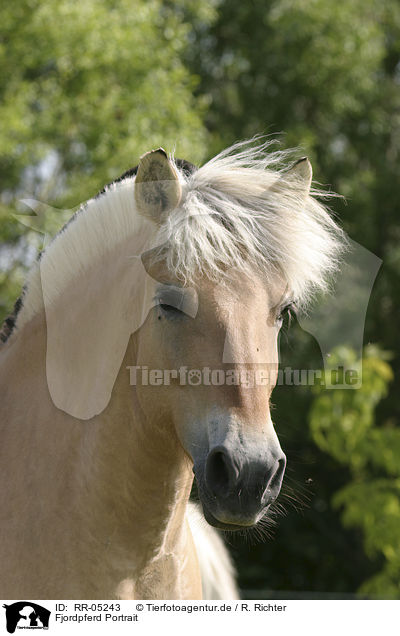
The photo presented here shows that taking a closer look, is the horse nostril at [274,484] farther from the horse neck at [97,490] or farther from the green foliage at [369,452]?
the green foliage at [369,452]

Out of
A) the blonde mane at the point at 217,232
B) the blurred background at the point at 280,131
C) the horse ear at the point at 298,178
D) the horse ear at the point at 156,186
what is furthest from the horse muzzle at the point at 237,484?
the blurred background at the point at 280,131

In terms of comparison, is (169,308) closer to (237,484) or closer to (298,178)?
(237,484)

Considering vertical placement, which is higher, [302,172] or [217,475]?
[302,172]

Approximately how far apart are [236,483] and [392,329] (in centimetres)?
979

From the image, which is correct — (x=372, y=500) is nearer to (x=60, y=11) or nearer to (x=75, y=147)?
(x=75, y=147)

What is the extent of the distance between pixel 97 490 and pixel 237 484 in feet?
1.97

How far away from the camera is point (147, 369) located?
2.23m

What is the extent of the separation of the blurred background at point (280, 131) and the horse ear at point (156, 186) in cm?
367

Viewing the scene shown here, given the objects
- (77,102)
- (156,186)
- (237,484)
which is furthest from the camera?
(77,102)

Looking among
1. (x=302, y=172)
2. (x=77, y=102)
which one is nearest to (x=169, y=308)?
(x=302, y=172)

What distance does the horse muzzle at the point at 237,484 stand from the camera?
193 cm
